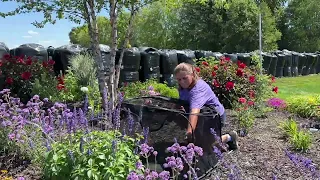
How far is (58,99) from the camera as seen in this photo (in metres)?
7.41

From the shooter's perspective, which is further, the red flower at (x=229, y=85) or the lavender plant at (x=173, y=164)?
the red flower at (x=229, y=85)

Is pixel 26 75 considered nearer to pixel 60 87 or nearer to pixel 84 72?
pixel 60 87

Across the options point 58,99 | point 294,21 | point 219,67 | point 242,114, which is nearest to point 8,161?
point 242,114

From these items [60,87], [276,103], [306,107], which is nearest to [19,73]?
[60,87]

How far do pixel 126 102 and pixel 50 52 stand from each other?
23.2ft

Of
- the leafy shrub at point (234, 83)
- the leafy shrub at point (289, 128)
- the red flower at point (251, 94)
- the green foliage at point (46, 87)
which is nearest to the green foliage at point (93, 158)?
the leafy shrub at point (289, 128)

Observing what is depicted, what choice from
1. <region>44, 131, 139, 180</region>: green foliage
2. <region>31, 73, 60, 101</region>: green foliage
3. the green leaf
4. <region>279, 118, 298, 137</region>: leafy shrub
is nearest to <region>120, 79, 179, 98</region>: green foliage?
<region>31, 73, 60, 101</region>: green foliage

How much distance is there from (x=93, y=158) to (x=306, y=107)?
483 cm

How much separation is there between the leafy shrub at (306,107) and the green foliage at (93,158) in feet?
14.4

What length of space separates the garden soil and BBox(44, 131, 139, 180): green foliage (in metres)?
0.76

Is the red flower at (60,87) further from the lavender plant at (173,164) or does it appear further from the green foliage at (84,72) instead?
the lavender plant at (173,164)

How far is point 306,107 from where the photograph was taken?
6.53 m

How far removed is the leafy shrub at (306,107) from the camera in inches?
253

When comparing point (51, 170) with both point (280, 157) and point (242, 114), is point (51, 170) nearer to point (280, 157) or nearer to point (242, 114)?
point (280, 157)
